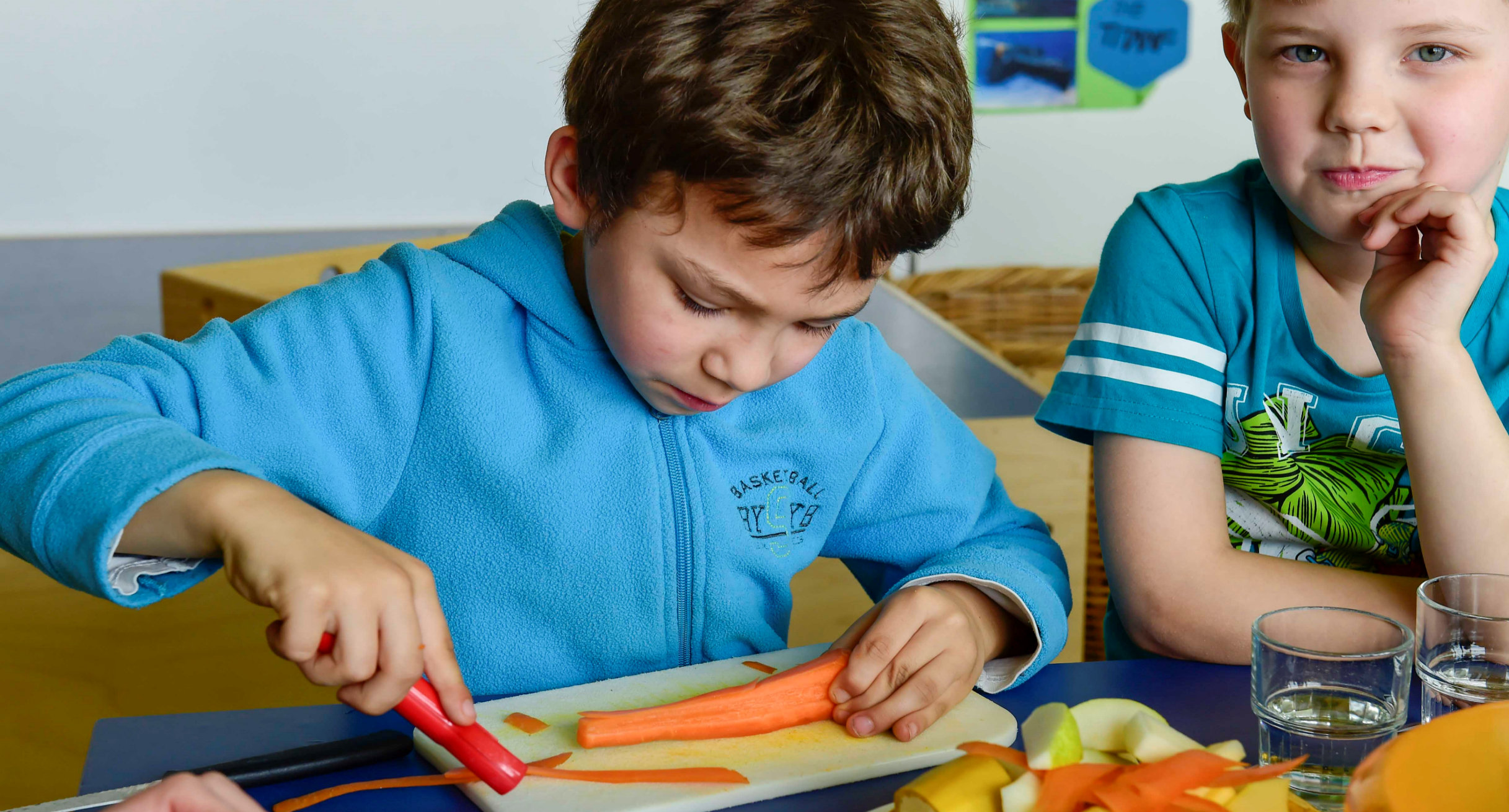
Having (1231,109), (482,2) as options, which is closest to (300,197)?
(482,2)

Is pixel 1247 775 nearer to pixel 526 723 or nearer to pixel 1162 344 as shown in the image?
pixel 526 723

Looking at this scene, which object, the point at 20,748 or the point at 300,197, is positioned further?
the point at 300,197

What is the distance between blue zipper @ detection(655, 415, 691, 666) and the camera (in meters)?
1.04

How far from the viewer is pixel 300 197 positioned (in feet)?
11.2

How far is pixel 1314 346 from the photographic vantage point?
3.57 ft

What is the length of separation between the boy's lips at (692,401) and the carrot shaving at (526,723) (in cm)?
25

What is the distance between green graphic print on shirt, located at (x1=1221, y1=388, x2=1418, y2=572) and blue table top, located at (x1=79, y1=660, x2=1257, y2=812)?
25cm

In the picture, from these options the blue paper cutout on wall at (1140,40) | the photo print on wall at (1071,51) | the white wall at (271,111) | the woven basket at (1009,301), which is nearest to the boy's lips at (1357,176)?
the woven basket at (1009,301)

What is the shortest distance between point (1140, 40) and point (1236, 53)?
9.69ft

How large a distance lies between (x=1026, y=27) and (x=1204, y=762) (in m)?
3.39

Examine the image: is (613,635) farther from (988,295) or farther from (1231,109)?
(1231,109)

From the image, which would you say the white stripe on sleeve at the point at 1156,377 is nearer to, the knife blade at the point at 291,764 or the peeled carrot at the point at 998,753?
the peeled carrot at the point at 998,753

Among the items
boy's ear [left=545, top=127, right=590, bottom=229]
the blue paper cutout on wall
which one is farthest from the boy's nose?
the blue paper cutout on wall

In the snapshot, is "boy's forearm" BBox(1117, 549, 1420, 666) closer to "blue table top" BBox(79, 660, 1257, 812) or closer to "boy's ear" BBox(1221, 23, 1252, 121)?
"blue table top" BBox(79, 660, 1257, 812)
